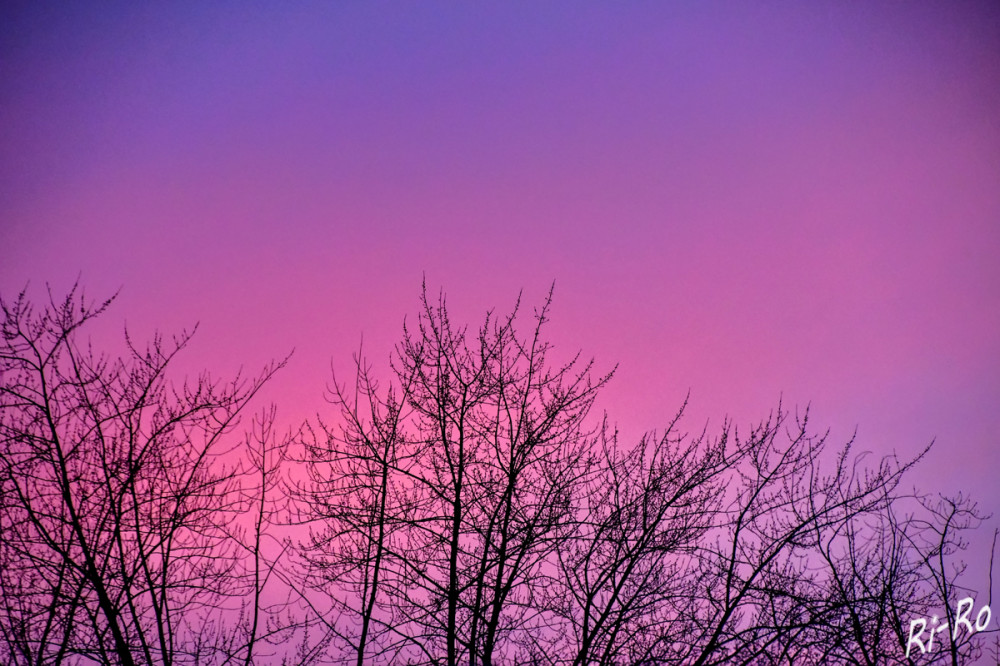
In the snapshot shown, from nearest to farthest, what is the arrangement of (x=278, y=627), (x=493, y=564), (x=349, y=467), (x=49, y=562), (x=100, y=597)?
(x=100, y=597), (x=49, y=562), (x=493, y=564), (x=349, y=467), (x=278, y=627)

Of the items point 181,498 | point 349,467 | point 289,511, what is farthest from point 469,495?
point 181,498

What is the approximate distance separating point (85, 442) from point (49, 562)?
1344 mm

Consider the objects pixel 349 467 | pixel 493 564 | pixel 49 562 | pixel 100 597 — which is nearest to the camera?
pixel 100 597

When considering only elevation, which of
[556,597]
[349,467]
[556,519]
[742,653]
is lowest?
[742,653]

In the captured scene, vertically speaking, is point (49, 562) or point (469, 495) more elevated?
point (469, 495)

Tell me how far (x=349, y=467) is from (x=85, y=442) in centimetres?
302

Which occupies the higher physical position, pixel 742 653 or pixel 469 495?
pixel 469 495

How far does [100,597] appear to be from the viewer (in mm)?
7055

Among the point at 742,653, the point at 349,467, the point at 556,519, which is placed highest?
the point at 349,467

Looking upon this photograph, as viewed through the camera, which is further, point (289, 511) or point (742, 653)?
point (289, 511)

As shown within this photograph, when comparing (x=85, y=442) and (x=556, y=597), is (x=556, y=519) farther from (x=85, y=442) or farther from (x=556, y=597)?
(x=85, y=442)

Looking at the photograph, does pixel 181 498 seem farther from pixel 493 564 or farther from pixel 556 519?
pixel 556 519

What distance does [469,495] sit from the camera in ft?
28.2

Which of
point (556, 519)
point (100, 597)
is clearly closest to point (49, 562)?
point (100, 597)
